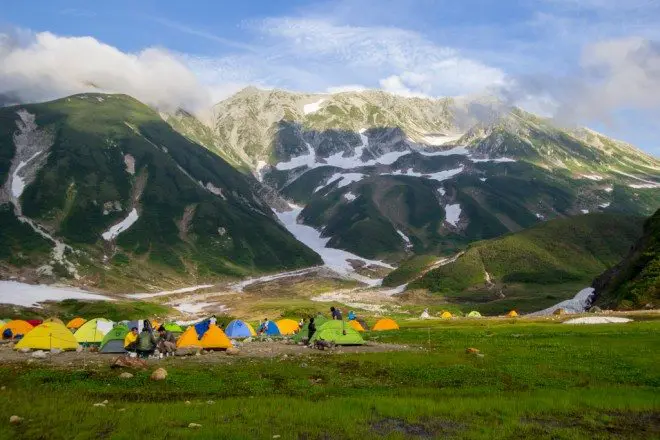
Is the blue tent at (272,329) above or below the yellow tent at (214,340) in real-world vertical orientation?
below

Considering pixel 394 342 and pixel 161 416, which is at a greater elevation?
pixel 161 416

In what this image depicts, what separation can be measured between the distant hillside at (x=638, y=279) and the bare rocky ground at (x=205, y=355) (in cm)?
4661

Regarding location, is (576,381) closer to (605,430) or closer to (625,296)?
(605,430)

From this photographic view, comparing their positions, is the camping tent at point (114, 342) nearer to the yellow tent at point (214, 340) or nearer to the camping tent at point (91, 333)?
the yellow tent at point (214, 340)

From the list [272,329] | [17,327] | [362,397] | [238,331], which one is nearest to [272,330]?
[272,329]

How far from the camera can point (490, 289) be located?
18838cm

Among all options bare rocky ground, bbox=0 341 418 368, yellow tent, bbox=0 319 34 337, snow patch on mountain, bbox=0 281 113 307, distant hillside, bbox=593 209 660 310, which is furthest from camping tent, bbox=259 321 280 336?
snow patch on mountain, bbox=0 281 113 307

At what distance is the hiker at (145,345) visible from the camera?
1553 inches

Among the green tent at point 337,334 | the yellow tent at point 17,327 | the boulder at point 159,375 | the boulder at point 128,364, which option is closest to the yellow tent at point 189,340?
the green tent at point 337,334

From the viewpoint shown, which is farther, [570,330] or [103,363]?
[570,330]

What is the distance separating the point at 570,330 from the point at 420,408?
3617cm

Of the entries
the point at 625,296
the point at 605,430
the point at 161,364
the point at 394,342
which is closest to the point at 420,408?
the point at 605,430

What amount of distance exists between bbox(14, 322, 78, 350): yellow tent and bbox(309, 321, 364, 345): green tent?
21.8 meters

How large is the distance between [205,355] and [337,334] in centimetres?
1285
